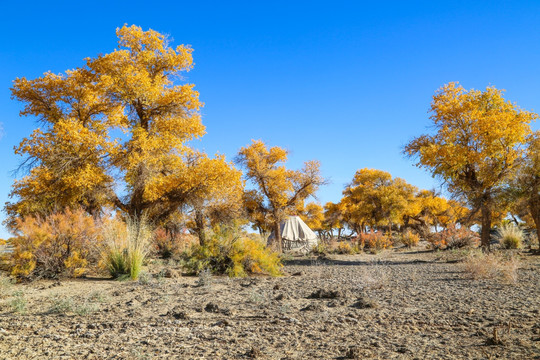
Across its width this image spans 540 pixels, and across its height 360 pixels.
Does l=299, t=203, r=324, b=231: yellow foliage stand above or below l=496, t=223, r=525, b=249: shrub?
above

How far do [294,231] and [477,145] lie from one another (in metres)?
18.0

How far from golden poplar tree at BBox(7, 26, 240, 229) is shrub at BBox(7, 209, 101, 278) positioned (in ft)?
13.4

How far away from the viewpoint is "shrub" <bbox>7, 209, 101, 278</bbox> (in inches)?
371

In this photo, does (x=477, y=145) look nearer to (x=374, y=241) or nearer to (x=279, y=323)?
(x=374, y=241)

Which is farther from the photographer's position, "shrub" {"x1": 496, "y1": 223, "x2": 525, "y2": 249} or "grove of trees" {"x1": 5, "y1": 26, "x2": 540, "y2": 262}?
"shrub" {"x1": 496, "y1": 223, "x2": 525, "y2": 249}

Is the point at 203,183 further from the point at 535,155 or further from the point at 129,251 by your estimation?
the point at 535,155

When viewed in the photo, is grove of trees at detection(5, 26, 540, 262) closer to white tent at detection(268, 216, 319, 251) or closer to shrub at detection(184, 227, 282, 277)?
shrub at detection(184, 227, 282, 277)

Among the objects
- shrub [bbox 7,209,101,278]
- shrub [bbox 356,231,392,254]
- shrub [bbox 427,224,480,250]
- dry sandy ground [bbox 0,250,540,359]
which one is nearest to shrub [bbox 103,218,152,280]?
shrub [bbox 7,209,101,278]

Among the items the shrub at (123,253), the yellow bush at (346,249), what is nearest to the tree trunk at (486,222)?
the yellow bush at (346,249)

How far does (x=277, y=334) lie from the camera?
4.45 meters

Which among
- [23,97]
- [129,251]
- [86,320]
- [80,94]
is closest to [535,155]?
[129,251]

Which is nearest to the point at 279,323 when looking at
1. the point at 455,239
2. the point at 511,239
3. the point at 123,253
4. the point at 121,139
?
the point at 123,253

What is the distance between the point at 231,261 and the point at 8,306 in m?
6.00

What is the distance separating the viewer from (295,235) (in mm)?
32188
